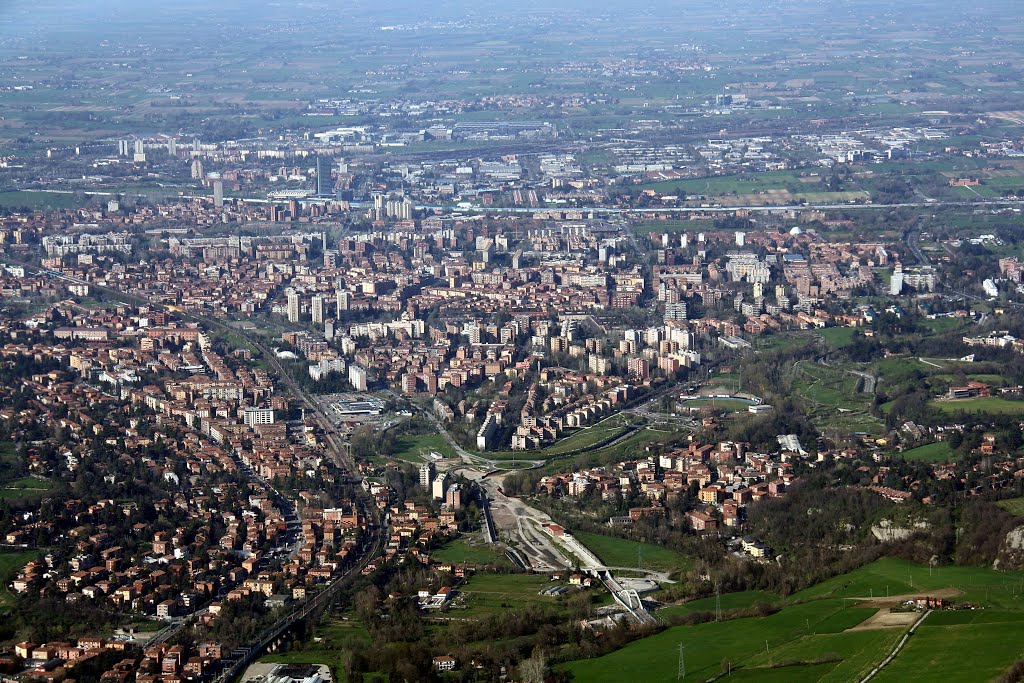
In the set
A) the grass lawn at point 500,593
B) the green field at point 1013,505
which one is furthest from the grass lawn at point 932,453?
the grass lawn at point 500,593

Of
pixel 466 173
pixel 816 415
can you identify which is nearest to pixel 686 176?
pixel 466 173

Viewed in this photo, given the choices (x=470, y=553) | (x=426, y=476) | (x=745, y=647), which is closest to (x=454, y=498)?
(x=426, y=476)

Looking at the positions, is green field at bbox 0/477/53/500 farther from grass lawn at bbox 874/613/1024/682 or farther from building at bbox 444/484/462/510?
grass lawn at bbox 874/613/1024/682

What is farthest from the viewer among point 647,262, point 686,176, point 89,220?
point 686,176

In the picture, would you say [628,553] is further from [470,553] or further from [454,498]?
[454,498]

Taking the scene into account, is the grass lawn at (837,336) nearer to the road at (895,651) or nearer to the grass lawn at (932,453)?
the grass lawn at (932,453)

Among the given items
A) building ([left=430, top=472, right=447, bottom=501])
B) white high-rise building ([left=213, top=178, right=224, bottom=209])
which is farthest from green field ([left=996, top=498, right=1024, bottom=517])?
white high-rise building ([left=213, top=178, right=224, bottom=209])

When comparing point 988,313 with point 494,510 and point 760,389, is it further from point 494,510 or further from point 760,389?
point 494,510
